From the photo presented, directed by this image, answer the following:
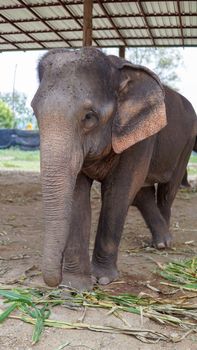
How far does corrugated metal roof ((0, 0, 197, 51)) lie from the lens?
10.6 metres

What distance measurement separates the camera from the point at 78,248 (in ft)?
13.0

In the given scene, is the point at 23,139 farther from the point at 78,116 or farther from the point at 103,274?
the point at 78,116

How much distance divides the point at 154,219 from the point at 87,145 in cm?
245

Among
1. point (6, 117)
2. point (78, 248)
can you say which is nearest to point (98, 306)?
point (78, 248)

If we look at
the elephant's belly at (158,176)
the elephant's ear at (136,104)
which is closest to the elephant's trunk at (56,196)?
the elephant's ear at (136,104)

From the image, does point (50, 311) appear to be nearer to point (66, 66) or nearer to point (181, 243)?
point (66, 66)

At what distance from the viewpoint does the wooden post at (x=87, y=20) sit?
9320 millimetres

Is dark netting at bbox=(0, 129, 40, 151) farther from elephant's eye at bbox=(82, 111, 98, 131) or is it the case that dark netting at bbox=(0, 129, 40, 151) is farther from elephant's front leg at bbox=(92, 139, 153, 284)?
elephant's eye at bbox=(82, 111, 98, 131)

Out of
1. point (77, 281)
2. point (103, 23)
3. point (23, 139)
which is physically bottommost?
point (23, 139)

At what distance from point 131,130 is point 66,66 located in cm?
71

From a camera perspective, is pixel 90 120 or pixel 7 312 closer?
pixel 7 312

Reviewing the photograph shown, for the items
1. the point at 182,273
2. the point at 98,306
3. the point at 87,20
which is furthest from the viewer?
the point at 87,20

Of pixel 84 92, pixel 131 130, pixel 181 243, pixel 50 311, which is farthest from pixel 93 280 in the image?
pixel 181 243

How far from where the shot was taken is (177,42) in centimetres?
1253
